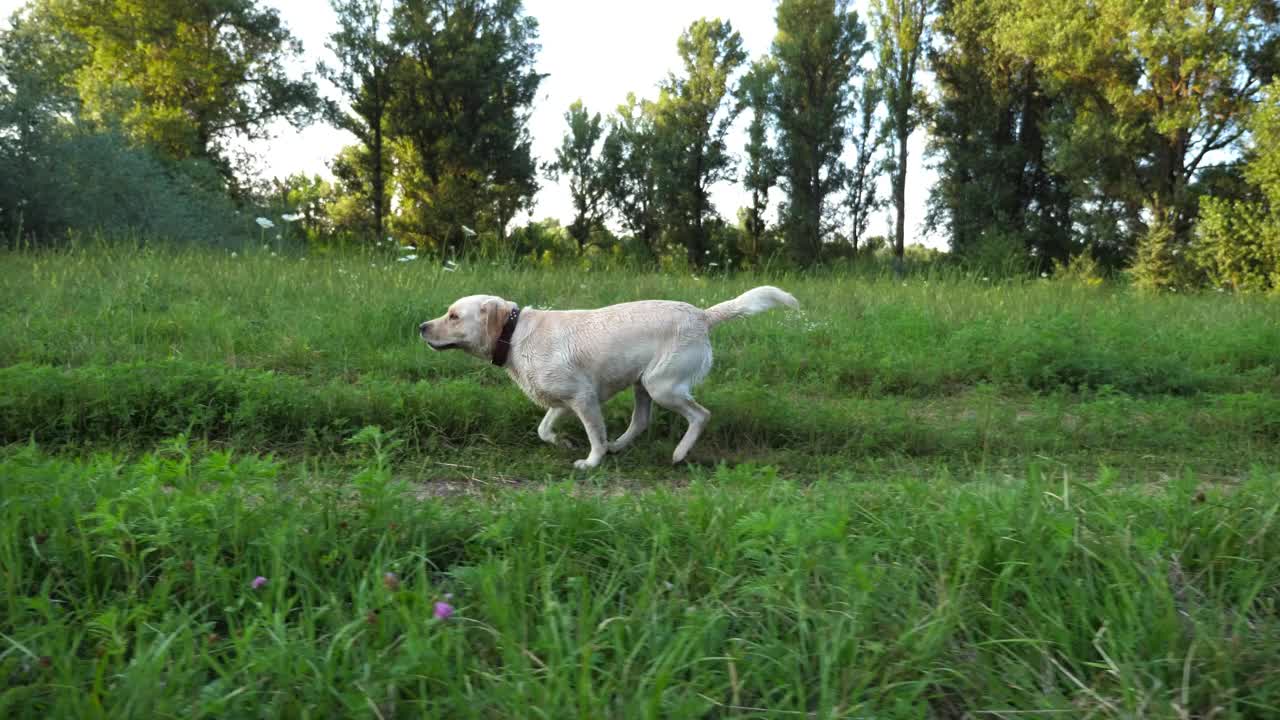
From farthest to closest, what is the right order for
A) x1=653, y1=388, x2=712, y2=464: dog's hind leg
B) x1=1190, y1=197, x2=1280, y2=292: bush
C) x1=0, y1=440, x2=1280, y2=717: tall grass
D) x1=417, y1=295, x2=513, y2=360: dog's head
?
x1=1190, y1=197, x2=1280, y2=292: bush, x1=417, y1=295, x2=513, y2=360: dog's head, x1=653, y1=388, x2=712, y2=464: dog's hind leg, x1=0, y1=440, x2=1280, y2=717: tall grass

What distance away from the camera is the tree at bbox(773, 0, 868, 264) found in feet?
104

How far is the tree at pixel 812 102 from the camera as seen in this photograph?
31.6 metres

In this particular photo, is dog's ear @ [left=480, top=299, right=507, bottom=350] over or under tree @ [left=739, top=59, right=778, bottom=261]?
under

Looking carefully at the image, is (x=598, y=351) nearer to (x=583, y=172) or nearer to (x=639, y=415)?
(x=639, y=415)

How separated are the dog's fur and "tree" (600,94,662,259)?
3180cm

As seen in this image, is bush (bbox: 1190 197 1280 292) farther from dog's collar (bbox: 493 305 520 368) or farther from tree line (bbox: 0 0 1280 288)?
dog's collar (bbox: 493 305 520 368)

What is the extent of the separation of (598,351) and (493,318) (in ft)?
2.56

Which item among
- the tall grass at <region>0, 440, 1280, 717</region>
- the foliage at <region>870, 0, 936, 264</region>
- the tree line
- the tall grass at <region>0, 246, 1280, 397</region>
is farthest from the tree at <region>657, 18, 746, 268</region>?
the tall grass at <region>0, 440, 1280, 717</region>

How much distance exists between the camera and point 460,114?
3331cm

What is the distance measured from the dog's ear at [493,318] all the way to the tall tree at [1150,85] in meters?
20.3

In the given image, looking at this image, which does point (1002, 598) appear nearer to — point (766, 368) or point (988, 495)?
point (988, 495)

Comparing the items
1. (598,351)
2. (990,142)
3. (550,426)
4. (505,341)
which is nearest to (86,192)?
(505,341)

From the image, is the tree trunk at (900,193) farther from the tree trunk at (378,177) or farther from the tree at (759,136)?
the tree trunk at (378,177)

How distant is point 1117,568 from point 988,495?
0.68m
